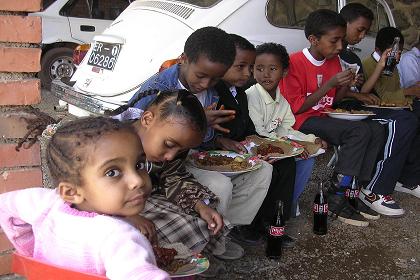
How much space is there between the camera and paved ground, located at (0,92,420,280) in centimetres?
315

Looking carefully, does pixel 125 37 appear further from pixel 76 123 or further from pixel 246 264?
pixel 76 123

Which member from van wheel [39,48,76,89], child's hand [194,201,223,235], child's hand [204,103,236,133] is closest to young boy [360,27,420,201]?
child's hand [204,103,236,133]

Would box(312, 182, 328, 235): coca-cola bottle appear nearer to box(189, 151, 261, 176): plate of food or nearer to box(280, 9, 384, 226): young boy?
box(280, 9, 384, 226): young boy

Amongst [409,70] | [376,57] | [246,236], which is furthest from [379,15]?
[246,236]

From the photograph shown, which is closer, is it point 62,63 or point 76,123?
point 76,123

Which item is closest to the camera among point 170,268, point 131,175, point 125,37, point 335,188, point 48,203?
point 131,175

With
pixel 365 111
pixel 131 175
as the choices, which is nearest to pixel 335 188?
pixel 365 111

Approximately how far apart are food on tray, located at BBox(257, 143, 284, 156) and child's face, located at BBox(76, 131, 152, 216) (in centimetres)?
191

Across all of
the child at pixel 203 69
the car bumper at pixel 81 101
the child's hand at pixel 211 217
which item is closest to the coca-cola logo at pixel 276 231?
the child at pixel 203 69

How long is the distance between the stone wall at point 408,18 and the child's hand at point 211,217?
7.90 meters

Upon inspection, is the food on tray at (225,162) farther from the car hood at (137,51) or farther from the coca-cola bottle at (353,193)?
the car hood at (137,51)

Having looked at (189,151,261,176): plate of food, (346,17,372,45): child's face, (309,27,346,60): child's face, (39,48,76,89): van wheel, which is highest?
(346,17,372,45): child's face

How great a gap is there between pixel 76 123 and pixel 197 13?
3539 mm

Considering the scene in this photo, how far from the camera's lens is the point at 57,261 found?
1553mm
